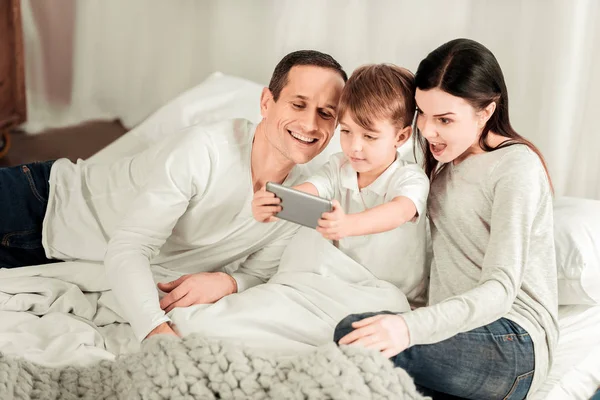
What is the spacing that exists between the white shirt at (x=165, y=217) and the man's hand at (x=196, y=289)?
0.19 ft

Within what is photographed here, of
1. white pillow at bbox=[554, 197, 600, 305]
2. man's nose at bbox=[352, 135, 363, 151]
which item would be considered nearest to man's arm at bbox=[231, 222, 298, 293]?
man's nose at bbox=[352, 135, 363, 151]

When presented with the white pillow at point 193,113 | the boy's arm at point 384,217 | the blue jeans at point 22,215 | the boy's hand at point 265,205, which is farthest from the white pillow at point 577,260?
the blue jeans at point 22,215

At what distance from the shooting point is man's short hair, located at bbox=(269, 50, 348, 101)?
1608mm

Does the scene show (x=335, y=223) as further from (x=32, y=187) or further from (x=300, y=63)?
(x=32, y=187)

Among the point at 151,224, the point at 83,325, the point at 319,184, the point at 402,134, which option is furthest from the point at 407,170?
the point at 83,325

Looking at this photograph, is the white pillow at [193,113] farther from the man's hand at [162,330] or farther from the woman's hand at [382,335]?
the woman's hand at [382,335]

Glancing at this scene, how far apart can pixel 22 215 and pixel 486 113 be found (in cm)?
110

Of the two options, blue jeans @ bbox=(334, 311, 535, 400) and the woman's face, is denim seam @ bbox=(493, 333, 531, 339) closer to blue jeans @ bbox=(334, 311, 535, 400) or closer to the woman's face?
blue jeans @ bbox=(334, 311, 535, 400)

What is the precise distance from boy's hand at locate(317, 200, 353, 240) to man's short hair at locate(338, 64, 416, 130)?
7.6 inches

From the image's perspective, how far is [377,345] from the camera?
129cm

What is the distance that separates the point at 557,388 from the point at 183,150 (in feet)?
2.92

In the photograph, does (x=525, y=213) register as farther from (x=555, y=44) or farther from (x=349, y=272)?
(x=555, y=44)

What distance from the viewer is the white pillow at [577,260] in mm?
1665

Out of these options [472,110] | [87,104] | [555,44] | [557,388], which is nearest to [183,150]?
[472,110]
